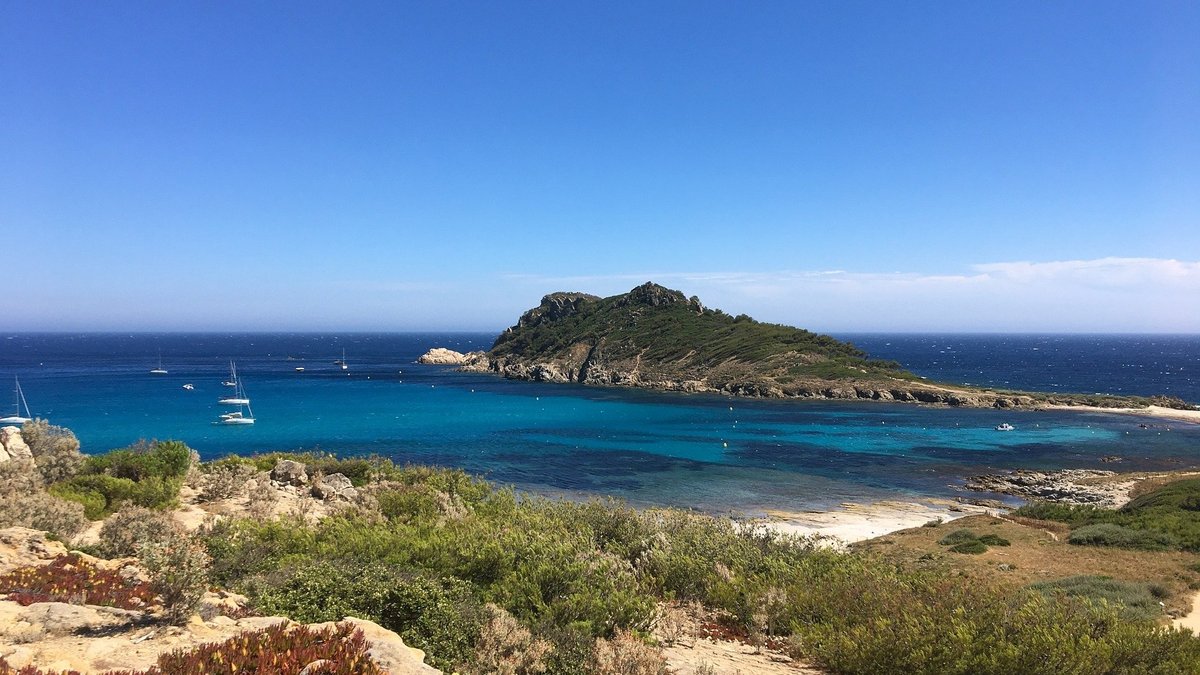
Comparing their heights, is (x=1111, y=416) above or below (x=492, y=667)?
below

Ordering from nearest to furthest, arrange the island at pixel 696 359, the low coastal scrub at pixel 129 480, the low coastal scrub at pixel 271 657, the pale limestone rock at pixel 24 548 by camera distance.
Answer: the low coastal scrub at pixel 271 657 < the pale limestone rock at pixel 24 548 < the low coastal scrub at pixel 129 480 < the island at pixel 696 359

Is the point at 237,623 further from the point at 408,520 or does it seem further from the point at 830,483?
the point at 830,483

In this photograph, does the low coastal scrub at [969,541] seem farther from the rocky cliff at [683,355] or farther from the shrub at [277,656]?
the rocky cliff at [683,355]

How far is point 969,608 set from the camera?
30.0ft

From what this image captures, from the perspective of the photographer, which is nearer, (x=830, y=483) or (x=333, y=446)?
(x=830, y=483)

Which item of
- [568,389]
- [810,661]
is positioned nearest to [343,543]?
[810,661]

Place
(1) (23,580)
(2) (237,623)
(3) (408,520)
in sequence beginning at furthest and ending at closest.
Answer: (3) (408,520)
(1) (23,580)
(2) (237,623)

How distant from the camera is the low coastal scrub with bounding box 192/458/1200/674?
7297 millimetres

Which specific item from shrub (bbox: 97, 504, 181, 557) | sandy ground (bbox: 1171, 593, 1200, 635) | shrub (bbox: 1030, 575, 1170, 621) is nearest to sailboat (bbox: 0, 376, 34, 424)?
shrub (bbox: 97, 504, 181, 557)

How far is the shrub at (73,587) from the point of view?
689 cm

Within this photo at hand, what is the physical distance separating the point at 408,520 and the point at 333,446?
120 feet

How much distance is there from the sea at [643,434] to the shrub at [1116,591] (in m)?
16.5

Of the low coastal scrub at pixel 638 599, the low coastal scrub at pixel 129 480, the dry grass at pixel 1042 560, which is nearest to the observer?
the low coastal scrub at pixel 638 599

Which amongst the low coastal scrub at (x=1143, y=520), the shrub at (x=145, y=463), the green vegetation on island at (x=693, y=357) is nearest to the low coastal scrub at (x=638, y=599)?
the shrub at (x=145, y=463)
